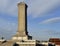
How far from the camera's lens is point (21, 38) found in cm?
3111

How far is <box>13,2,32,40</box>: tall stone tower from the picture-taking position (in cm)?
3141

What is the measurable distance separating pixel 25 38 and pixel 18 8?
5880 millimetres

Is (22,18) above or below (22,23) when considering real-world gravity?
above

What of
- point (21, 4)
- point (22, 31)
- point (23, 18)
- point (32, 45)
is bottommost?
point (32, 45)

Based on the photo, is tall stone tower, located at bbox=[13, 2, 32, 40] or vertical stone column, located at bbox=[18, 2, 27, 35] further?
vertical stone column, located at bbox=[18, 2, 27, 35]

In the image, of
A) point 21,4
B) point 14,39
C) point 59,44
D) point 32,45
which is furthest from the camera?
point 59,44

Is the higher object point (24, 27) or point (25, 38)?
point (24, 27)

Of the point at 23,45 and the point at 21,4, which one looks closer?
the point at 23,45

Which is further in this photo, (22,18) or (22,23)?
(22,18)

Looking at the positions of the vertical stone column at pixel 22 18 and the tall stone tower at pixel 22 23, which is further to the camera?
the vertical stone column at pixel 22 18

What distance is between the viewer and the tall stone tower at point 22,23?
103 ft

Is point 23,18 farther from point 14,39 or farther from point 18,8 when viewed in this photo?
point 14,39

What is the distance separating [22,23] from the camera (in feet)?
106

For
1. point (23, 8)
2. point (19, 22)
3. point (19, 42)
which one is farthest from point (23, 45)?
point (23, 8)
